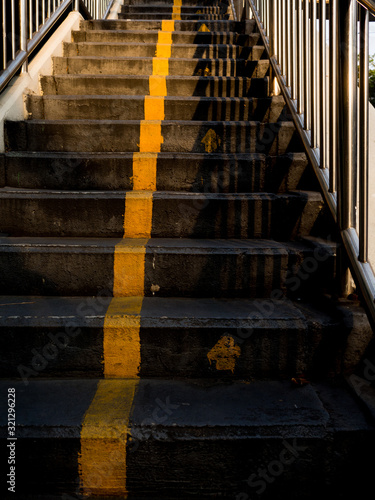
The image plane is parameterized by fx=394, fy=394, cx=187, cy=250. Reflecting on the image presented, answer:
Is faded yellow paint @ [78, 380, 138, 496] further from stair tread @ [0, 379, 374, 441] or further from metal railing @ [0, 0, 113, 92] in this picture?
metal railing @ [0, 0, 113, 92]

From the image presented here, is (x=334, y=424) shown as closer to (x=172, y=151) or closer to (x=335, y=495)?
(x=335, y=495)

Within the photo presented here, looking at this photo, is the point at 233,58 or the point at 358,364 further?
the point at 233,58

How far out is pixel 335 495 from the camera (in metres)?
1.23

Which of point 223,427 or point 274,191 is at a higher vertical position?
point 274,191

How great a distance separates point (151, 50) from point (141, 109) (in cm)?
110

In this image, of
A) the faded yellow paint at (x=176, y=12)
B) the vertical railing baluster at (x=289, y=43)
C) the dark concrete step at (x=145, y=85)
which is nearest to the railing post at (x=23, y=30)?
the dark concrete step at (x=145, y=85)

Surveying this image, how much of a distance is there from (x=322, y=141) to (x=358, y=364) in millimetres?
966

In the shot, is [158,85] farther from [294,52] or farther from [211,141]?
[294,52]

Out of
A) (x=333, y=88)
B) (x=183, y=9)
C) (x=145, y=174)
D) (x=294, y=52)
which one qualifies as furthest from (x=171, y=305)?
(x=183, y=9)

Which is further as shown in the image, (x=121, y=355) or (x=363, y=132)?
(x=121, y=355)

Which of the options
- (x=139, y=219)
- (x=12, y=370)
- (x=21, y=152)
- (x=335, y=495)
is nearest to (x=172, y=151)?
(x=139, y=219)

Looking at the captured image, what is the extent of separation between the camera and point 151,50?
3.45 m

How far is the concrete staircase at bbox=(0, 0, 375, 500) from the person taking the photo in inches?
48.3

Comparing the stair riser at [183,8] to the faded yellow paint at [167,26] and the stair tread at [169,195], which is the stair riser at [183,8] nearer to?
the faded yellow paint at [167,26]
